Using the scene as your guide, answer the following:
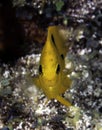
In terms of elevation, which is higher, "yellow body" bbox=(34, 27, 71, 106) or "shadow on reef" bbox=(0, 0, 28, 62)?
"shadow on reef" bbox=(0, 0, 28, 62)

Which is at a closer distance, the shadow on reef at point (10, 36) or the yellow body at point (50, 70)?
the yellow body at point (50, 70)

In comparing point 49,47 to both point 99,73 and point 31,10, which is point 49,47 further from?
point 31,10

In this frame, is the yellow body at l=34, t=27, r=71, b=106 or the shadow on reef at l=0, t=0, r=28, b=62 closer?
the yellow body at l=34, t=27, r=71, b=106

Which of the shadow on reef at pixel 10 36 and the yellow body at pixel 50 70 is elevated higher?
the shadow on reef at pixel 10 36

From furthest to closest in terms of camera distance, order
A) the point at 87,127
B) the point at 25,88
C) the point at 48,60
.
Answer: the point at 25,88
the point at 87,127
the point at 48,60

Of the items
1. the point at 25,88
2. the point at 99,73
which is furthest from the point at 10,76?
the point at 99,73

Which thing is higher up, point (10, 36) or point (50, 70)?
point (10, 36)

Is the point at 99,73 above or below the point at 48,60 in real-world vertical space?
above

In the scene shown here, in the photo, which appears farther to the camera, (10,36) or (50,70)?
(10,36)

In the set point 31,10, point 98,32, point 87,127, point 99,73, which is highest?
point 31,10

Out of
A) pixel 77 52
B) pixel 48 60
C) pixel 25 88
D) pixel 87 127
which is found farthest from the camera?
pixel 77 52

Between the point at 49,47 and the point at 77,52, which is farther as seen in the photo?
the point at 77,52
